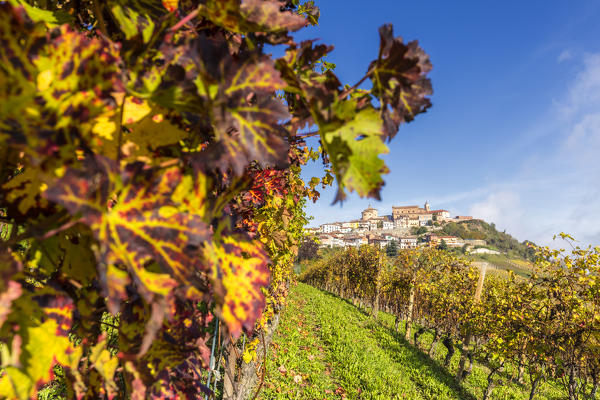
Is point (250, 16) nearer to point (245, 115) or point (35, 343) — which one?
point (245, 115)

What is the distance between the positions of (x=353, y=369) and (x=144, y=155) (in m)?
9.77

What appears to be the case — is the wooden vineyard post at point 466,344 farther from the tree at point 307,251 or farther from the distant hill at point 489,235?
the distant hill at point 489,235

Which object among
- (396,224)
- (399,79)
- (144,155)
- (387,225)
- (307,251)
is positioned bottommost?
(307,251)

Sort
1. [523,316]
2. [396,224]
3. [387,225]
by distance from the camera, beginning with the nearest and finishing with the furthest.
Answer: [523,316]
[387,225]
[396,224]

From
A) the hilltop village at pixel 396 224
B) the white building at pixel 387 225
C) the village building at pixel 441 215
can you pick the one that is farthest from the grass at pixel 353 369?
the village building at pixel 441 215

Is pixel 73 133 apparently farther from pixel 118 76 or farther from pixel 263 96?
pixel 263 96

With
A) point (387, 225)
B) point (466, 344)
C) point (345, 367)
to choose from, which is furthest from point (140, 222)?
point (387, 225)

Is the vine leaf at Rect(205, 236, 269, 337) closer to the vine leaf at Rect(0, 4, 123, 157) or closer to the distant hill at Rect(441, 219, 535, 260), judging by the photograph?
the vine leaf at Rect(0, 4, 123, 157)

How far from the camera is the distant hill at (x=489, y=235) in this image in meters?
93.5

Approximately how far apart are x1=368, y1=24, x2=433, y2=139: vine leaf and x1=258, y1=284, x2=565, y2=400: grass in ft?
19.3

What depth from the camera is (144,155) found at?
1.58ft

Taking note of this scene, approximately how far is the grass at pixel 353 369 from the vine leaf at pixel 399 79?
589cm

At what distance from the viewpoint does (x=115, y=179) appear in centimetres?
39

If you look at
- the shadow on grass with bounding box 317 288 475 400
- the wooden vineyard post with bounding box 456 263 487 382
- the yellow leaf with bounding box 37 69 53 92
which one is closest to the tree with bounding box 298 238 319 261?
the shadow on grass with bounding box 317 288 475 400
